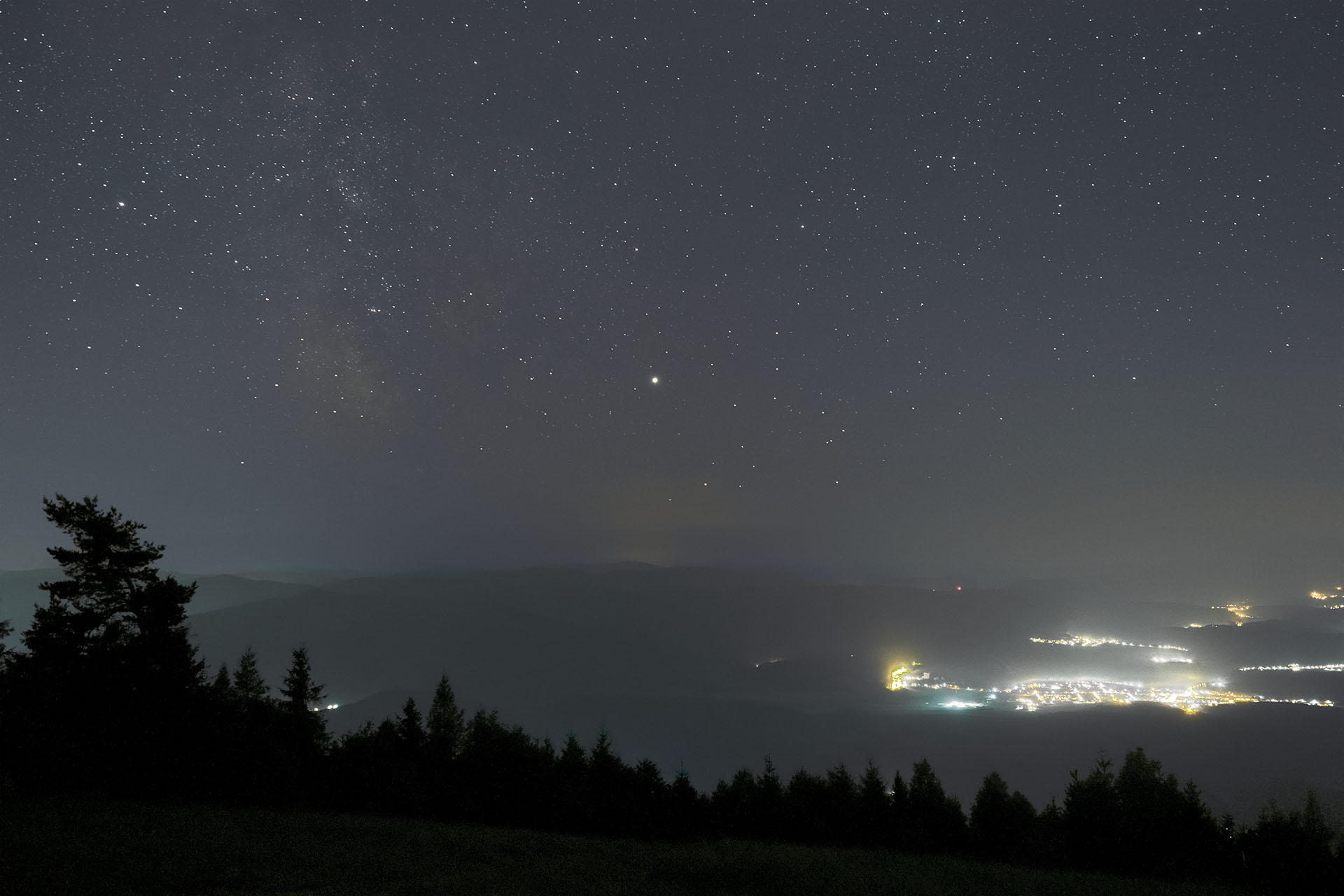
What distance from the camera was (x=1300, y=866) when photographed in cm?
1995

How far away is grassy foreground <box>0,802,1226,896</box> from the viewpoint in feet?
41.4

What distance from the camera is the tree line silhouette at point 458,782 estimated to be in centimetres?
2161

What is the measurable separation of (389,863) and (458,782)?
12.7 metres

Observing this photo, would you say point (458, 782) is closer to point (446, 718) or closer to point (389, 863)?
point (389, 863)

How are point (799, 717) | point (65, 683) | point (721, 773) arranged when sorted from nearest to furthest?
1. point (65, 683)
2. point (721, 773)
3. point (799, 717)

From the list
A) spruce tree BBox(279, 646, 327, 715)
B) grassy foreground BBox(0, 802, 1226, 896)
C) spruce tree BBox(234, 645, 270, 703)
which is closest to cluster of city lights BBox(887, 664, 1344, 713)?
grassy foreground BBox(0, 802, 1226, 896)

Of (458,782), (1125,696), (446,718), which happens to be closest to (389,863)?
(458,782)

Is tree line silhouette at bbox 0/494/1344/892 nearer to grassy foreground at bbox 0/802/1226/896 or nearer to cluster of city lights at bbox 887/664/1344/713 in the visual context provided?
grassy foreground at bbox 0/802/1226/896

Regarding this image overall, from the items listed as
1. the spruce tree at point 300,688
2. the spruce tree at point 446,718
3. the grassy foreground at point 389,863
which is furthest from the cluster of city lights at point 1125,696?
the spruce tree at point 300,688

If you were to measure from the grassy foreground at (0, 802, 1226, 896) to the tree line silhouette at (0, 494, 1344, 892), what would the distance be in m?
3.10

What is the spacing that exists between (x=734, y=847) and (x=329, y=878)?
13.6m

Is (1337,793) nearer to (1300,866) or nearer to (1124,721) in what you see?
(1124,721)

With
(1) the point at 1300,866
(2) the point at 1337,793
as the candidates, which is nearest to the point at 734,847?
(1) the point at 1300,866

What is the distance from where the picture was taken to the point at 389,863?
15.4m
